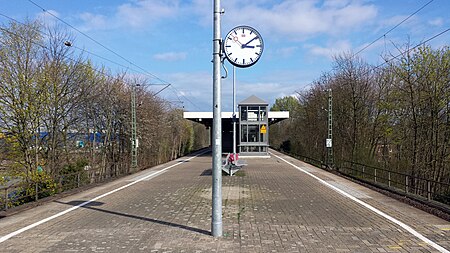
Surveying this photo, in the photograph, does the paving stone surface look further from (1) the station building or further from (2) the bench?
(1) the station building

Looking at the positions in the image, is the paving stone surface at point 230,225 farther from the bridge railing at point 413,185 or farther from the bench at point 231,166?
→ the bench at point 231,166

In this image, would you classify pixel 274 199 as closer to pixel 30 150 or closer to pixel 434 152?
pixel 434 152

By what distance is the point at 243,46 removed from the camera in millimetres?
7422

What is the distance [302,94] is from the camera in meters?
46.5

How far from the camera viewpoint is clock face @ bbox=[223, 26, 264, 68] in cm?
736

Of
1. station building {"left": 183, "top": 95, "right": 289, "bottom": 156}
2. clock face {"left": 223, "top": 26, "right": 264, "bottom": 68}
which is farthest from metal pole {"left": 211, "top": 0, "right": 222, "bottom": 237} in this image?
station building {"left": 183, "top": 95, "right": 289, "bottom": 156}

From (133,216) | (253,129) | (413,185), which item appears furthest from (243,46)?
(253,129)

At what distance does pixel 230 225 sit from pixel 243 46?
384cm

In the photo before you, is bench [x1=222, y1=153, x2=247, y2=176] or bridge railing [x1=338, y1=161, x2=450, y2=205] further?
bench [x1=222, y1=153, x2=247, y2=176]

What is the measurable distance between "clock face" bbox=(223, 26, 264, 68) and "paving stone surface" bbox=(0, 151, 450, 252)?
348 cm

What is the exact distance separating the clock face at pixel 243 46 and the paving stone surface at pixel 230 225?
3.48 metres

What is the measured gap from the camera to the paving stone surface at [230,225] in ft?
20.9

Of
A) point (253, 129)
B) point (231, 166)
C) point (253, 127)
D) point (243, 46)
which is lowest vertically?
point (231, 166)

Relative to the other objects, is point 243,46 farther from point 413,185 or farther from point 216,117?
point 413,185
